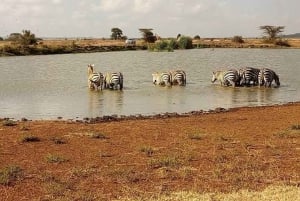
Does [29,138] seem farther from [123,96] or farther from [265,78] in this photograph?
[265,78]

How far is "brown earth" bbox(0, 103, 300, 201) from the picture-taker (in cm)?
775

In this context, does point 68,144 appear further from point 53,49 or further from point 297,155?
point 53,49

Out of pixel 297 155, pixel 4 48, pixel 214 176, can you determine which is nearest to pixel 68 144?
pixel 214 176

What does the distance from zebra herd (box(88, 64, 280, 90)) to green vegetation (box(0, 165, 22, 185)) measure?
17.2m

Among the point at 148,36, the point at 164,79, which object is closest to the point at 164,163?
the point at 164,79

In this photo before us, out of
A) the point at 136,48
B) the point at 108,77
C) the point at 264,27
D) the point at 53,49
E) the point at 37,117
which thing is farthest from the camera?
the point at 264,27

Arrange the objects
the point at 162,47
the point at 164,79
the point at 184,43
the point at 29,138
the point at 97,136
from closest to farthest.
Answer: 1. the point at 29,138
2. the point at 97,136
3. the point at 164,79
4. the point at 162,47
5. the point at 184,43

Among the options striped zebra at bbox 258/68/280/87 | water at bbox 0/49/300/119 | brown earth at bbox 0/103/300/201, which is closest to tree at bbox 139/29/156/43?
water at bbox 0/49/300/119

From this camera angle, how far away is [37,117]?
17.2 meters

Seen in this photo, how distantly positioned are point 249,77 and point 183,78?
3398mm

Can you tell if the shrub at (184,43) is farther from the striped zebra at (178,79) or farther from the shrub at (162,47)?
the striped zebra at (178,79)

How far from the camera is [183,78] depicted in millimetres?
27844

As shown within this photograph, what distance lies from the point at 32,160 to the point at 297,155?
485cm

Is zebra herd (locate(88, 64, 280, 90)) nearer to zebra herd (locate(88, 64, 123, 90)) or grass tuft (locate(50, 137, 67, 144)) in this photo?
zebra herd (locate(88, 64, 123, 90))
